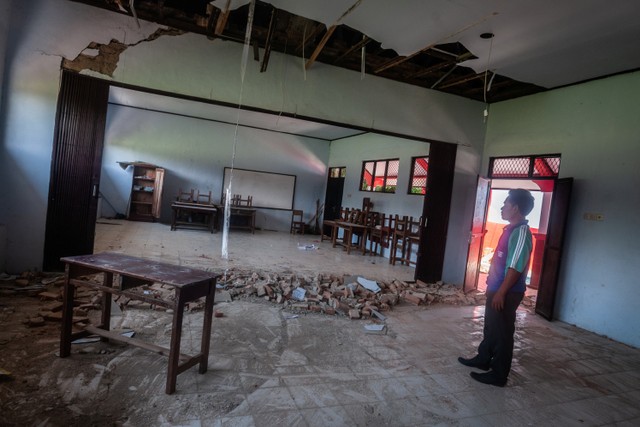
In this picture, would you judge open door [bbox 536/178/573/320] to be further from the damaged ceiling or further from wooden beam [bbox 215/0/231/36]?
wooden beam [bbox 215/0/231/36]

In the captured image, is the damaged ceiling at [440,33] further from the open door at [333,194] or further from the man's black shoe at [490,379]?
the open door at [333,194]

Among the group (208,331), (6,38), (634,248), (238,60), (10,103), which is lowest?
(208,331)

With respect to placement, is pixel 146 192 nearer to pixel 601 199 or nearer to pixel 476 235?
pixel 476 235

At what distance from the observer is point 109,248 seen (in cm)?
626

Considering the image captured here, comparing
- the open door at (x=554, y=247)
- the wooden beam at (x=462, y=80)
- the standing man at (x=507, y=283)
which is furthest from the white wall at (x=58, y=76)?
the open door at (x=554, y=247)

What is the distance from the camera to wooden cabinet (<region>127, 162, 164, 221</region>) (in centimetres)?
1067

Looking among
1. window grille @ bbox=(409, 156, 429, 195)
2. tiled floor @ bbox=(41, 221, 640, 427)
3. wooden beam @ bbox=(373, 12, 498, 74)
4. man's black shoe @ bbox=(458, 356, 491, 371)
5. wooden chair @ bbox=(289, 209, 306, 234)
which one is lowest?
tiled floor @ bbox=(41, 221, 640, 427)

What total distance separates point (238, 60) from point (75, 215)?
2887mm

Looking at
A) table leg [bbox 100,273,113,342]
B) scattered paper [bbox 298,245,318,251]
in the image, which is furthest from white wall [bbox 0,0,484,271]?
scattered paper [bbox 298,245,318,251]

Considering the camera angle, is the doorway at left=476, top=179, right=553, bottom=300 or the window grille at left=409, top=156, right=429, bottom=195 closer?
the doorway at left=476, top=179, right=553, bottom=300

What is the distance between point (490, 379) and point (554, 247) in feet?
9.66

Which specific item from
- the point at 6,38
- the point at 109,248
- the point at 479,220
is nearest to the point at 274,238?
the point at 109,248

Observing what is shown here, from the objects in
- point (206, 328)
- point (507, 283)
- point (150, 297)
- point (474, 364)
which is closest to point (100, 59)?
point (150, 297)

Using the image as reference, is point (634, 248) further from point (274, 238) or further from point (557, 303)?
point (274, 238)
